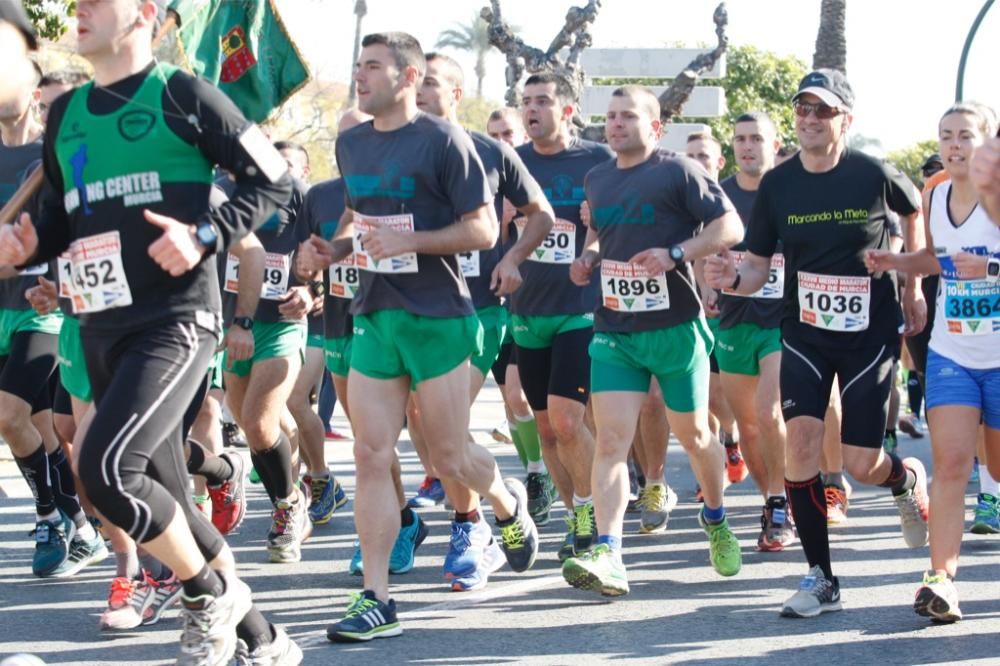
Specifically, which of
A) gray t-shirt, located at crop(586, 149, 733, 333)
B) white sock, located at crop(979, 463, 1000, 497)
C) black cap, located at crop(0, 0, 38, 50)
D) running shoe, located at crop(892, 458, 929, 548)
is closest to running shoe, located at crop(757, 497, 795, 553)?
running shoe, located at crop(892, 458, 929, 548)

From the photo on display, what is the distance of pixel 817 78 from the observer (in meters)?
7.25

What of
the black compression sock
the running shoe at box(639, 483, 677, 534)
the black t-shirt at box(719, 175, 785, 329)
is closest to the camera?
the black compression sock

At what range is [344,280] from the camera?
8961mm

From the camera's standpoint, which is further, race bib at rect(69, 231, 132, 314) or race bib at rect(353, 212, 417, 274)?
race bib at rect(353, 212, 417, 274)

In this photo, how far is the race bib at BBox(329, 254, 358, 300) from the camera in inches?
352

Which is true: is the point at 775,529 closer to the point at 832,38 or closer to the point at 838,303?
the point at 838,303

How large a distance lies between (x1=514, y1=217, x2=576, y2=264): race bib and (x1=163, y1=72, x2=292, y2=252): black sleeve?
354cm

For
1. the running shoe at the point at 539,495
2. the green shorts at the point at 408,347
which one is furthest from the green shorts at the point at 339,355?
the green shorts at the point at 408,347

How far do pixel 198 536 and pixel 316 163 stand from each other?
175 ft

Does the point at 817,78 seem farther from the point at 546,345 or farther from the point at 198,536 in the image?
the point at 198,536

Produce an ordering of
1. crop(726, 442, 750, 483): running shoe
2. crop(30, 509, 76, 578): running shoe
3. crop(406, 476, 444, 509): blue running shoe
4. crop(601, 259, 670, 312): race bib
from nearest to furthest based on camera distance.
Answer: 1. crop(601, 259, 670, 312): race bib
2. crop(30, 509, 76, 578): running shoe
3. crop(406, 476, 444, 509): blue running shoe
4. crop(726, 442, 750, 483): running shoe

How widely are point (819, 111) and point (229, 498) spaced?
11.1ft

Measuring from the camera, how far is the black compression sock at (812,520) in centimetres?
693

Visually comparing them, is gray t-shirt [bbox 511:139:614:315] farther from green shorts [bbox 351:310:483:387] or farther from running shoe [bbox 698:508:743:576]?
green shorts [bbox 351:310:483:387]
